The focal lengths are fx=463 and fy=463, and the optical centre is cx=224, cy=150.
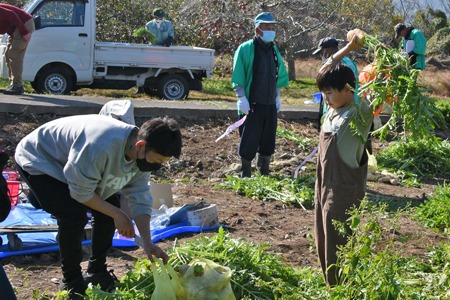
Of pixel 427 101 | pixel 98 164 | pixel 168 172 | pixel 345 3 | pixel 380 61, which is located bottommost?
pixel 168 172

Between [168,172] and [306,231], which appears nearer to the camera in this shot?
[306,231]

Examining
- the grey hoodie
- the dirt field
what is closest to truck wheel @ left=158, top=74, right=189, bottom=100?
the dirt field

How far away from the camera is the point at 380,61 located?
269cm

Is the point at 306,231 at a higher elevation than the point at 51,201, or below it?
below

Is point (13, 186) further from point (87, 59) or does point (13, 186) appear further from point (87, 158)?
point (87, 59)

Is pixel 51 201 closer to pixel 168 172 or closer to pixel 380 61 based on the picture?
pixel 380 61

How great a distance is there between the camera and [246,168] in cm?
627

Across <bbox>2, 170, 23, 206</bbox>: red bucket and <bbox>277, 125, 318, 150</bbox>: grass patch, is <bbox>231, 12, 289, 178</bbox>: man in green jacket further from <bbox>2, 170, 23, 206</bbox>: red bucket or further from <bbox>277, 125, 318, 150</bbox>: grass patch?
<bbox>2, 170, 23, 206</bbox>: red bucket

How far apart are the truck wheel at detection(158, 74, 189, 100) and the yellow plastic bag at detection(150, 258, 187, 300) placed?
8.50 meters

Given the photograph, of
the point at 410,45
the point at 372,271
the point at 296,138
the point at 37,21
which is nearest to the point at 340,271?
the point at 372,271

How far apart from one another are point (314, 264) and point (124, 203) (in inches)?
70.1

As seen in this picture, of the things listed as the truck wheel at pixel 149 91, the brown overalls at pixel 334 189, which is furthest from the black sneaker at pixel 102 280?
the truck wheel at pixel 149 91

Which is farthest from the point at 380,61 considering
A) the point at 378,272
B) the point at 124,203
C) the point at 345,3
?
the point at 345,3

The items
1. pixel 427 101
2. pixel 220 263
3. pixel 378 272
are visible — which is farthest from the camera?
pixel 220 263
